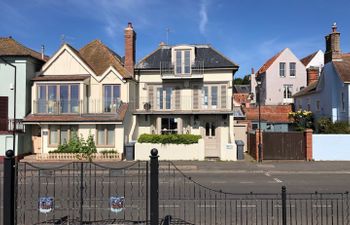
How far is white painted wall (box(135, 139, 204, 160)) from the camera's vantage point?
87.3 ft

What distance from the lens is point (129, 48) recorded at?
30.8 metres

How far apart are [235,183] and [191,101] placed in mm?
13778

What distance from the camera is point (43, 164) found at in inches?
989

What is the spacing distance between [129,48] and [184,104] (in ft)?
21.6

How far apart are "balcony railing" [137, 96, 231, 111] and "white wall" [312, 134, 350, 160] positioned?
7.03m

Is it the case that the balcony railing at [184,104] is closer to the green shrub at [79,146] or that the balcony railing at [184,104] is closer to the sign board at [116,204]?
the green shrub at [79,146]

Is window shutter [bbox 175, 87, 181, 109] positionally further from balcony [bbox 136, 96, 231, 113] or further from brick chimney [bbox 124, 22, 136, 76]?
brick chimney [bbox 124, 22, 136, 76]

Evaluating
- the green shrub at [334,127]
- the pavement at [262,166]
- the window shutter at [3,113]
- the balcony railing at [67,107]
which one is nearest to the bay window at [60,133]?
the balcony railing at [67,107]

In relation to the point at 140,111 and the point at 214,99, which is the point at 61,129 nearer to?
the point at 140,111

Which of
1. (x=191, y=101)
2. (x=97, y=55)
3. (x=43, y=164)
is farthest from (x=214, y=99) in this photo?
(x=43, y=164)

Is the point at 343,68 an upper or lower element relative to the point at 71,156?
upper

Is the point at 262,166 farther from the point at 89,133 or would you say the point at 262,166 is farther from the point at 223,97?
the point at 89,133

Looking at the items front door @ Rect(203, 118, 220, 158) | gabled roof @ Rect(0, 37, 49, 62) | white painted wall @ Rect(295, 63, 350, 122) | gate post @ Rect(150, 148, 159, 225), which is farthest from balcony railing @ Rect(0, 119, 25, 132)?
white painted wall @ Rect(295, 63, 350, 122)

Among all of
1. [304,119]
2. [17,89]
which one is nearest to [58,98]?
[17,89]
